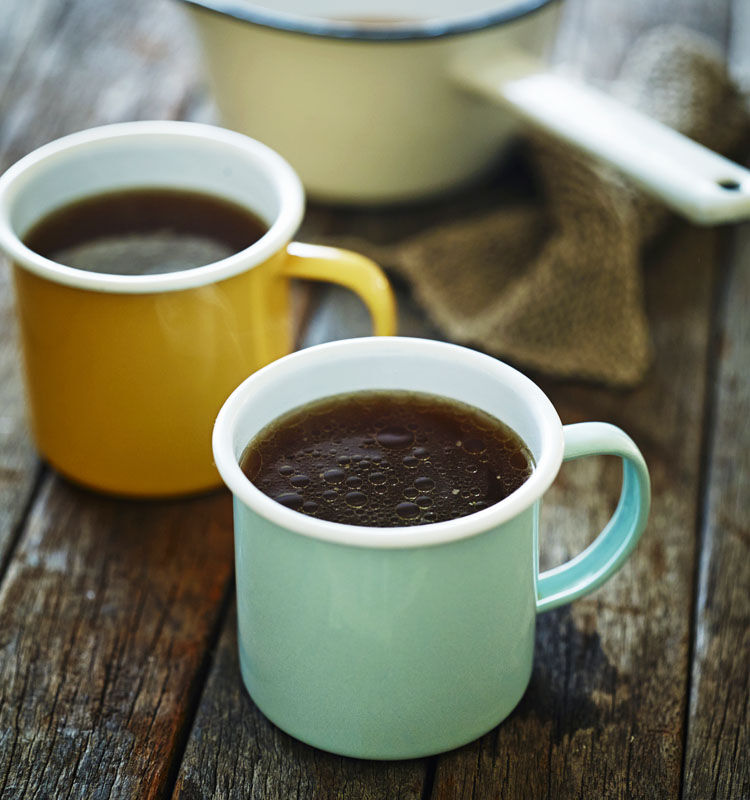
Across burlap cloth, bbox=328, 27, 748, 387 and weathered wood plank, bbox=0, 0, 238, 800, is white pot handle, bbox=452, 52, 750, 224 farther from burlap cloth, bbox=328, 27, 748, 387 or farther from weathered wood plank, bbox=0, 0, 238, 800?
weathered wood plank, bbox=0, 0, 238, 800

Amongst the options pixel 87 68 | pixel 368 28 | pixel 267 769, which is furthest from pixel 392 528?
pixel 87 68

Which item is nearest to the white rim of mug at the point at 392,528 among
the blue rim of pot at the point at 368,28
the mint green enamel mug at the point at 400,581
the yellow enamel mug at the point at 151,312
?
the mint green enamel mug at the point at 400,581

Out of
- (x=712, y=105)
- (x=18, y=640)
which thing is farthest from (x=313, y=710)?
(x=712, y=105)

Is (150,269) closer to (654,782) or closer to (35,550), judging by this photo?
(35,550)

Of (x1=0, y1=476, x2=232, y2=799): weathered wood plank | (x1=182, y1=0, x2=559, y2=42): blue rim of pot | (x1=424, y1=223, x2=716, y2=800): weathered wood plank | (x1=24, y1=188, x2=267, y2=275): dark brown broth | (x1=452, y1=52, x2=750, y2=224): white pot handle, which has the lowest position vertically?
(x1=0, y1=476, x2=232, y2=799): weathered wood plank

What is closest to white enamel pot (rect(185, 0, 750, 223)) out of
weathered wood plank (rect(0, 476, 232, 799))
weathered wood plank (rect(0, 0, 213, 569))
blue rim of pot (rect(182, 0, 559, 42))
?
blue rim of pot (rect(182, 0, 559, 42))
